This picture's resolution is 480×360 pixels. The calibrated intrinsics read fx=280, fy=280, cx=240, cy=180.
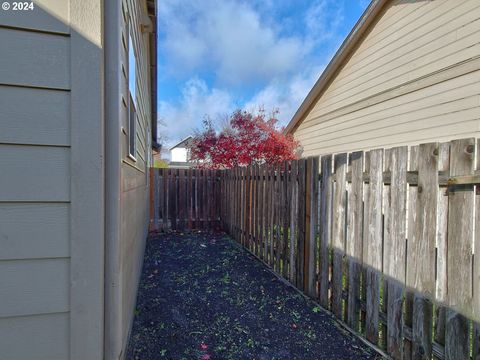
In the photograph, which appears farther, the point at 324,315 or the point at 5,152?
the point at 324,315

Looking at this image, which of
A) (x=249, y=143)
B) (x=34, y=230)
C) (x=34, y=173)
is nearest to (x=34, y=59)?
(x=34, y=173)

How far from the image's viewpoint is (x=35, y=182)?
1266 millimetres

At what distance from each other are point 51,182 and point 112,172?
0.86 feet

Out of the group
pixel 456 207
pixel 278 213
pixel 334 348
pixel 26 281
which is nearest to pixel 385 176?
pixel 456 207

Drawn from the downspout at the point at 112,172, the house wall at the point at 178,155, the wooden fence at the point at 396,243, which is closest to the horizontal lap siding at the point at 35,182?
the downspout at the point at 112,172

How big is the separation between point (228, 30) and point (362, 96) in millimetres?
15465

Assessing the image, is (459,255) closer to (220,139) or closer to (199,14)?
(220,139)

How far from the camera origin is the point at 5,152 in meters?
1.24

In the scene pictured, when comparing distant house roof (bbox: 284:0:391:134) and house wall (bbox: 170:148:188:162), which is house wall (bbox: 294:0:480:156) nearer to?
distant house roof (bbox: 284:0:391:134)

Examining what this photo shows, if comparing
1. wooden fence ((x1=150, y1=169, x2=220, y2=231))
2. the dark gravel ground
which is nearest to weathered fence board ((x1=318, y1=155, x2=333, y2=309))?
the dark gravel ground

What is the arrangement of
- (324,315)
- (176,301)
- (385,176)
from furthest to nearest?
(176,301) → (324,315) → (385,176)

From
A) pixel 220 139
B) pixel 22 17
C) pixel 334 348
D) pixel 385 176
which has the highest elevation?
pixel 220 139

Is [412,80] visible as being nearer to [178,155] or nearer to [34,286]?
[34,286]

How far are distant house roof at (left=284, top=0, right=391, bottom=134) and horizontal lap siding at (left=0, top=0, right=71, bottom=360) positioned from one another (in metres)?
6.33
